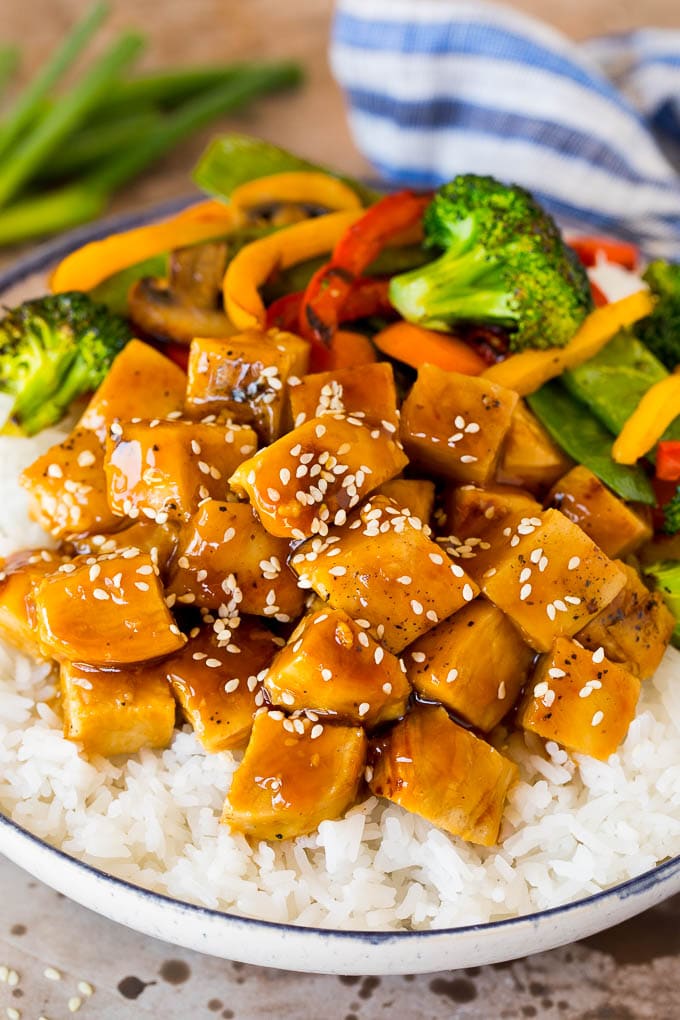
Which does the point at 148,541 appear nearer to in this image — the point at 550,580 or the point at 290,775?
the point at 290,775

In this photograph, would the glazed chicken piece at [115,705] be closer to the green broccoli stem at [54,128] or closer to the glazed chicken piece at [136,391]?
the glazed chicken piece at [136,391]

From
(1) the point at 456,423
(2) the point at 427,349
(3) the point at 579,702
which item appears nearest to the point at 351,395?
(1) the point at 456,423

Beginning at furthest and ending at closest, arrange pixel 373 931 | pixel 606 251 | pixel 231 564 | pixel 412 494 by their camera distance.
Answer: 1. pixel 606 251
2. pixel 412 494
3. pixel 231 564
4. pixel 373 931

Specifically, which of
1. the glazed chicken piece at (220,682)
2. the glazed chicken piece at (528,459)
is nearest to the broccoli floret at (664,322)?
the glazed chicken piece at (528,459)

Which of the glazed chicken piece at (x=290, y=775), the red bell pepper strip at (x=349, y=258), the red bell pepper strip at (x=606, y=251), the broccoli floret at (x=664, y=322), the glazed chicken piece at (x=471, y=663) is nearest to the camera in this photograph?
the glazed chicken piece at (x=290, y=775)

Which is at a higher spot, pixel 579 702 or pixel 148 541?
pixel 148 541

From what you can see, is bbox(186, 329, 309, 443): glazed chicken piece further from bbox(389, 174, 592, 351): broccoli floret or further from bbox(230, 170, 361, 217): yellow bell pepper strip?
bbox(230, 170, 361, 217): yellow bell pepper strip

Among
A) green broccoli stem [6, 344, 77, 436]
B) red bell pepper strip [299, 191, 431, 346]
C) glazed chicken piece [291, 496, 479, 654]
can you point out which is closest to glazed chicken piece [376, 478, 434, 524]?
glazed chicken piece [291, 496, 479, 654]
